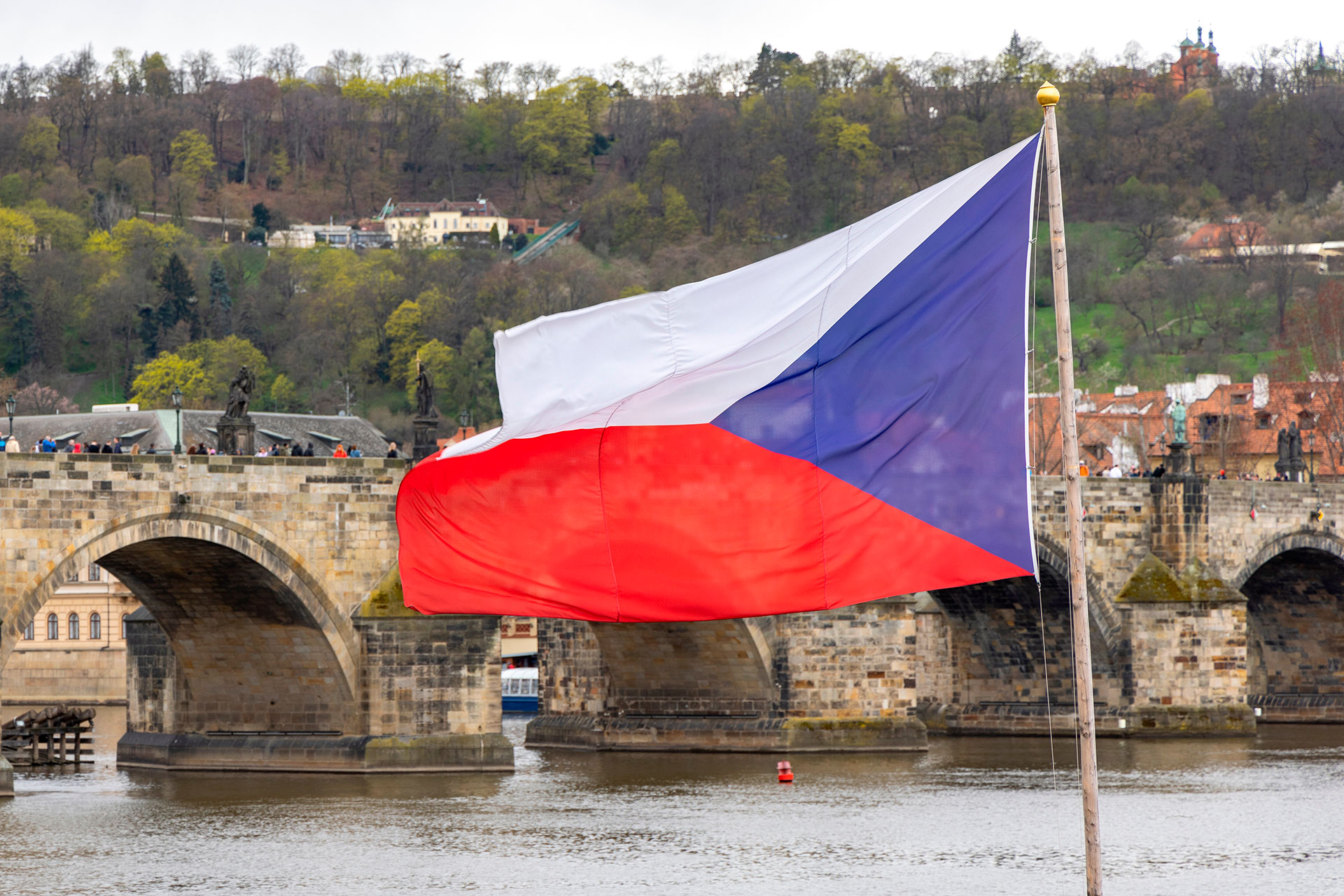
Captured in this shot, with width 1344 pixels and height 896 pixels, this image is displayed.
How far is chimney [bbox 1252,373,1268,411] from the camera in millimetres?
80625

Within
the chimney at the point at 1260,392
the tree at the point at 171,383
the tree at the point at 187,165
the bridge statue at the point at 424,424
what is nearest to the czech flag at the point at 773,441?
the bridge statue at the point at 424,424

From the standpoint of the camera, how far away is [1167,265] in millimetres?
117750

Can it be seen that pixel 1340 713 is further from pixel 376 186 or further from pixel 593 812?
pixel 376 186

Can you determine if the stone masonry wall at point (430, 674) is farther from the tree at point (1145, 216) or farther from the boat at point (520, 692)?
the tree at point (1145, 216)

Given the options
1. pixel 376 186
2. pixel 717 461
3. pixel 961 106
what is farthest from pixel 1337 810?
pixel 376 186

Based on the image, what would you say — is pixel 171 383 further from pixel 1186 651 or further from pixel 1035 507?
pixel 1186 651

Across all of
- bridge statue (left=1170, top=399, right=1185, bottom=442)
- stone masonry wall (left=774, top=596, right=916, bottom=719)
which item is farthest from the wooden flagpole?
bridge statue (left=1170, top=399, right=1185, bottom=442)

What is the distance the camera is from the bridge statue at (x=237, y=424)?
32.4 m

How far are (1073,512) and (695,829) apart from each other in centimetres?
1526

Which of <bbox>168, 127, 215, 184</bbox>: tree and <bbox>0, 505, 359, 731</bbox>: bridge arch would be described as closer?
<bbox>0, 505, 359, 731</bbox>: bridge arch

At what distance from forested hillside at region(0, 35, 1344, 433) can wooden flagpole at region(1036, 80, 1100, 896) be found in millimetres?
81637

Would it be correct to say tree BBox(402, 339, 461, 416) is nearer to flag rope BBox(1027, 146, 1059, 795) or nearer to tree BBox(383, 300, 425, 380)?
tree BBox(383, 300, 425, 380)

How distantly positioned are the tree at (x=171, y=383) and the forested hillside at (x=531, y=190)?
0.56 feet

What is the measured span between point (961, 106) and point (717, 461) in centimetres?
11857
